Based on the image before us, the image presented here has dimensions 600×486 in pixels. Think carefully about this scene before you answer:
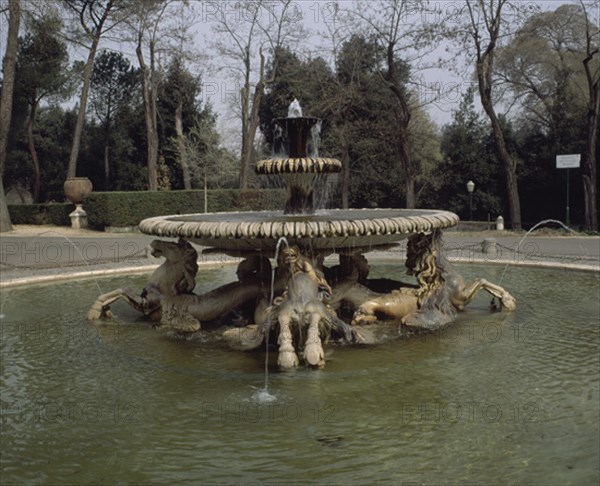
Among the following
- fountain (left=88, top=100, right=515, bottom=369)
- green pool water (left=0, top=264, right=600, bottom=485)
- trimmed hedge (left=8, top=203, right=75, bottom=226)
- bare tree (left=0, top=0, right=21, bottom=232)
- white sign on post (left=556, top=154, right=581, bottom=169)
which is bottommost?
green pool water (left=0, top=264, right=600, bottom=485)

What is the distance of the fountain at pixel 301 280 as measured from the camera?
6.74 m

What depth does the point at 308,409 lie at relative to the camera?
16.3 ft

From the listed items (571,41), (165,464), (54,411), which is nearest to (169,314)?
(54,411)

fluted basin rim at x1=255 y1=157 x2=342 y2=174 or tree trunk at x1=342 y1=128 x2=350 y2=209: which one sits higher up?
tree trunk at x1=342 y1=128 x2=350 y2=209

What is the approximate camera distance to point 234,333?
23.8 feet

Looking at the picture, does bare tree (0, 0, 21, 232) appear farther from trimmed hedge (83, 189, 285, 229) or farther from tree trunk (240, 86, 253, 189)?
tree trunk (240, 86, 253, 189)

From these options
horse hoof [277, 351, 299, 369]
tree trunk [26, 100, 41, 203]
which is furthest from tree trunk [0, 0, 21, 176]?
horse hoof [277, 351, 299, 369]

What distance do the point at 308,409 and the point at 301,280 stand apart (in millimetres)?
2068

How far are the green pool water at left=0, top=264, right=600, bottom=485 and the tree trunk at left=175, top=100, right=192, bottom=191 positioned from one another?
3057 cm

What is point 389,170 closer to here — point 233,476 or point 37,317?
point 37,317

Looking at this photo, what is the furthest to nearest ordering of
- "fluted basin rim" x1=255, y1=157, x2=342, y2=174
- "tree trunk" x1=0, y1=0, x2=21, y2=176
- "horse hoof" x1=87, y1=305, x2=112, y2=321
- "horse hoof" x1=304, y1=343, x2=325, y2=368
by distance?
"tree trunk" x1=0, y1=0, x2=21, y2=176 < "horse hoof" x1=87, y1=305, x2=112, y2=321 < "fluted basin rim" x1=255, y1=157, x2=342, y2=174 < "horse hoof" x1=304, y1=343, x2=325, y2=368

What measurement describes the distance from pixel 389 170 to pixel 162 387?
101ft

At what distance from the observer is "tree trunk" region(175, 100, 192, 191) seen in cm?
3794

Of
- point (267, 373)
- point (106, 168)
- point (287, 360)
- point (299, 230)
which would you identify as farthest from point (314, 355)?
point (106, 168)
